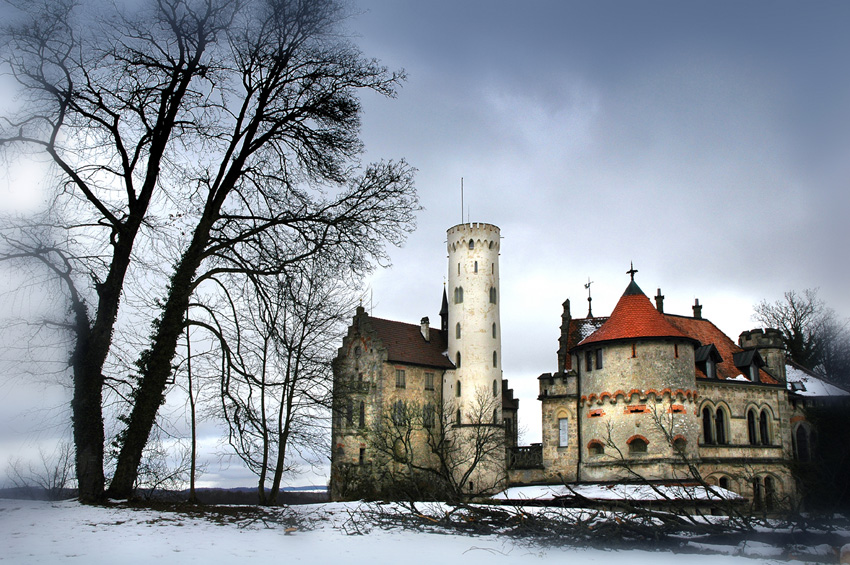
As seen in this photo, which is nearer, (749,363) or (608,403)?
(608,403)

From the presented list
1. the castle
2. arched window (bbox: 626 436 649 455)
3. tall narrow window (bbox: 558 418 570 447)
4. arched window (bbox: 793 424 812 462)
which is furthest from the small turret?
tall narrow window (bbox: 558 418 570 447)

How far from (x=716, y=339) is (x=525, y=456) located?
42.3 ft

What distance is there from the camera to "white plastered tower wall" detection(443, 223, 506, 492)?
46.5 metres

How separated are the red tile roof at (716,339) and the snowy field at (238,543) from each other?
28.5m

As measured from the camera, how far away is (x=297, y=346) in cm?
2312

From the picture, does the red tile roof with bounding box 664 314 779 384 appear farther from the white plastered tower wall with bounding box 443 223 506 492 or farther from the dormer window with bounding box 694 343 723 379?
the white plastered tower wall with bounding box 443 223 506 492

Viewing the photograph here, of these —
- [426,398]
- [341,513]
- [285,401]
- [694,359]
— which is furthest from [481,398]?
[341,513]

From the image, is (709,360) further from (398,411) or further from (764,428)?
(398,411)

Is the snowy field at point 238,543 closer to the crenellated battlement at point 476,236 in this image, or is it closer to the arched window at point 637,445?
the arched window at point 637,445

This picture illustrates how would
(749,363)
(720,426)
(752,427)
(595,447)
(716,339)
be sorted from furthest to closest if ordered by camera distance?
(716,339), (749,363), (752,427), (720,426), (595,447)

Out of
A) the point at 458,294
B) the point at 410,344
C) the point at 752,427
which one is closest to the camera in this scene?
the point at 752,427

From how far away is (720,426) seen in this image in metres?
34.2

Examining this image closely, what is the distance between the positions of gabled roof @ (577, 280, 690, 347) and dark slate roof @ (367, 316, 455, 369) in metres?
15.0

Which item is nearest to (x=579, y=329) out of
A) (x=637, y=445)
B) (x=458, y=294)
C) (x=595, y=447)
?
(x=595, y=447)
